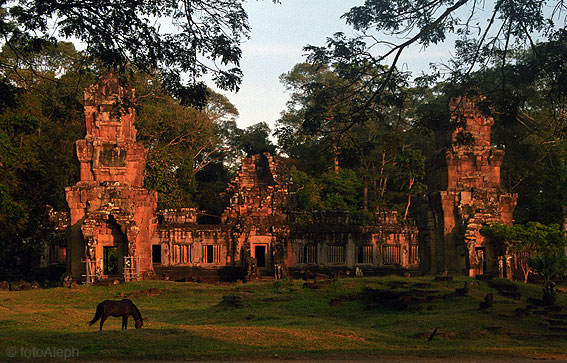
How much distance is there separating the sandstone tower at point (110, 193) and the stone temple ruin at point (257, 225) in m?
0.05

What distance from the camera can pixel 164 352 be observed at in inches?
520

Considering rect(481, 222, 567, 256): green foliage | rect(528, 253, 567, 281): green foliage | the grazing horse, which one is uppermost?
rect(481, 222, 567, 256): green foliage

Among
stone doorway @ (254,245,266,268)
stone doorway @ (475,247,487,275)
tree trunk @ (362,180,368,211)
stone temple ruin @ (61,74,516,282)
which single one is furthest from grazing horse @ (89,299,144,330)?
tree trunk @ (362,180,368,211)

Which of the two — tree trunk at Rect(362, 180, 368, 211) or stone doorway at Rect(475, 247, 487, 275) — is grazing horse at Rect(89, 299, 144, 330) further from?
tree trunk at Rect(362, 180, 368, 211)

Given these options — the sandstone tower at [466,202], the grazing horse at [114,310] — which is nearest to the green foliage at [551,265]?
the sandstone tower at [466,202]

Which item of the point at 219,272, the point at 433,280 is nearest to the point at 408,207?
the point at 219,272

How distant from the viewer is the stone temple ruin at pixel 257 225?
98.9ft

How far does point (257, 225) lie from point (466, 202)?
436 inches

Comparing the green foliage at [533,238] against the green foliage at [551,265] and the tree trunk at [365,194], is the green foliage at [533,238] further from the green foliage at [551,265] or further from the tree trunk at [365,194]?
the tree trunk at [365,194]

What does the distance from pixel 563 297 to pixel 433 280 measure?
4.50m

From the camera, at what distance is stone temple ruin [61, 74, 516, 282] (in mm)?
30156

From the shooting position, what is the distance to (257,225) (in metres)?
36.2

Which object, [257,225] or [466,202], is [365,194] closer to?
[257,225]

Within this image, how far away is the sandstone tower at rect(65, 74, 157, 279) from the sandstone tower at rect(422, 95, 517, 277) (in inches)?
506
